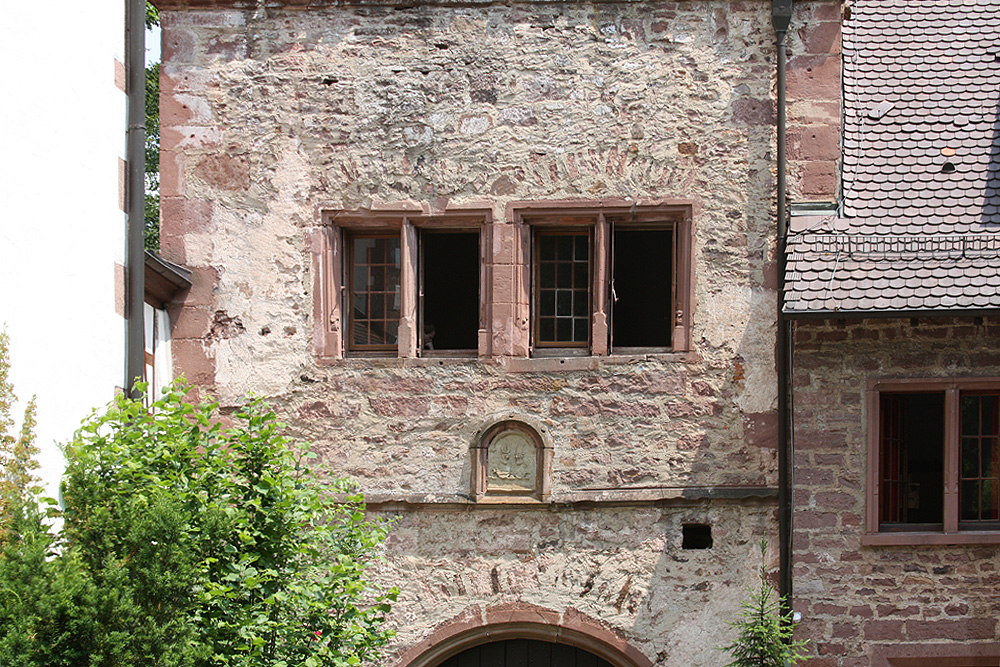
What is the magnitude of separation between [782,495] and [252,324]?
3994mm

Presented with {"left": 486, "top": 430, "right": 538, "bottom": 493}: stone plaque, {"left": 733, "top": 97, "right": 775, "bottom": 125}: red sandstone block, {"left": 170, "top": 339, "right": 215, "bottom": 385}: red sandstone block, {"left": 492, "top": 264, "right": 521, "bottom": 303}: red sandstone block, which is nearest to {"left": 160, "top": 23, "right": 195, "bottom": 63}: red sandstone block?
{"left": 170, "top": 339, "right": 215, "bottom": 385}: red sandstone block

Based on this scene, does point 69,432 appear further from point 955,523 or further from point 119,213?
point 955,523

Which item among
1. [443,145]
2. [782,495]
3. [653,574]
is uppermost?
[443,145]

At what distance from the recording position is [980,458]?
9.16 meters

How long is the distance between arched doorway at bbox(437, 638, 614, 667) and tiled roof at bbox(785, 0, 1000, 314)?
9.49 ft

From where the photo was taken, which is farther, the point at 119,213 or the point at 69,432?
the point at 119,213

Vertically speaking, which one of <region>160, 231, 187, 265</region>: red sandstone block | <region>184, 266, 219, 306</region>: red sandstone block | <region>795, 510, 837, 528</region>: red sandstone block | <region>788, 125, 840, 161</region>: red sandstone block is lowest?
<region>795, 510, 837, 528</region>: red sandstone block

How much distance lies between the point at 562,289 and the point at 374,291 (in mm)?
1407

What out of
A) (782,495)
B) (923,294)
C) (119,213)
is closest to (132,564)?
(119,213)

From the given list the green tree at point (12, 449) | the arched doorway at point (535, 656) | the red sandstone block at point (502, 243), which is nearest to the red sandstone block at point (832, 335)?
the red sandstone block at point (502, 243)

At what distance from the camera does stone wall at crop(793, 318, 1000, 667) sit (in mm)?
8805

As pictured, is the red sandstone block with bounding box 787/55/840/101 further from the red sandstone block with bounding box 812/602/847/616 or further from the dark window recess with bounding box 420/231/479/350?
the red sandstone block with bounding box 812/602/847/616

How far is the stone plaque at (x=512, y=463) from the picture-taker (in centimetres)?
931

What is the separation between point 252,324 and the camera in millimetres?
9617
